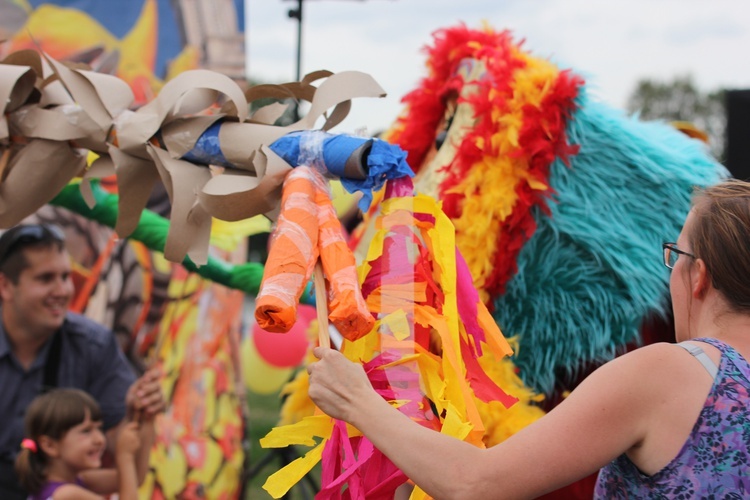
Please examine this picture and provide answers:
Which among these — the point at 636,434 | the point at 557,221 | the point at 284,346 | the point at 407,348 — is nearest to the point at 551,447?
the point at 636,434

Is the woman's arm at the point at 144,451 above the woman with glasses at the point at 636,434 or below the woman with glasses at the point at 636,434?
below

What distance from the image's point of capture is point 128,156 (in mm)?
1243

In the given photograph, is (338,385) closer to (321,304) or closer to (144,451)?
(321,304)

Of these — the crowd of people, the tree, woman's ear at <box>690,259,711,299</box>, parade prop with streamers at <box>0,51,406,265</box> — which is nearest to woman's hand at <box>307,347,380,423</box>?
the crowd of people

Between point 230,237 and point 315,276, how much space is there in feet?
3.87

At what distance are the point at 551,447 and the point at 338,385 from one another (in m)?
0.24

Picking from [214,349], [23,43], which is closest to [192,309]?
[214,349]

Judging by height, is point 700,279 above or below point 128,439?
above

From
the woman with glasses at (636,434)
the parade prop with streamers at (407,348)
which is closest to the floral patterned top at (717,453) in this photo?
the woman with glasses at (636,434)

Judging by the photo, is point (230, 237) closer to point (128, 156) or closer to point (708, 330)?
point (128, 156)

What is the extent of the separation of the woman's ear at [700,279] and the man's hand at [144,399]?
5.97ft

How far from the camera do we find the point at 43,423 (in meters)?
2.24

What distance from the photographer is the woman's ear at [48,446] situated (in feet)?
7.34

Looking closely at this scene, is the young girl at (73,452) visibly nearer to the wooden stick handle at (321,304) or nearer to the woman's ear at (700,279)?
the wooden stick handle at (321,304)
